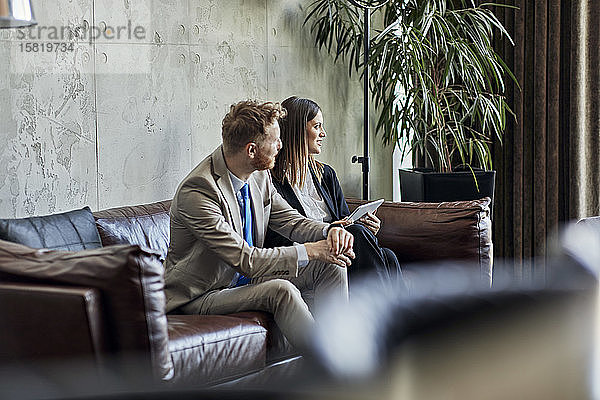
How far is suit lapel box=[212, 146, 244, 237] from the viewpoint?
9.05ft

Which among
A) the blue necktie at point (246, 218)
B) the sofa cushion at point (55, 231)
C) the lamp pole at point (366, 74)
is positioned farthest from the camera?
the lamp pole at point (366, 74)

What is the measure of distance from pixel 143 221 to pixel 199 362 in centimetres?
83

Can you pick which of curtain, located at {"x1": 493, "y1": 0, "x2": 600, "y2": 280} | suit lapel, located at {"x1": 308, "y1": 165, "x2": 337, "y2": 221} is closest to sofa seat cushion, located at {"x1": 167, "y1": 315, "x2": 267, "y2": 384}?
suit lapel, located at {"x1": 308, "y1": 165, "x2": 337, "y2": 221}

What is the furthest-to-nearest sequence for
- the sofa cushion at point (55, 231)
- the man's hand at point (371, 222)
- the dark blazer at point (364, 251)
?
the man's hand at point (371, 222) → the dark blazer at point (364, 251) → the sofa cushion at point (55, 231)

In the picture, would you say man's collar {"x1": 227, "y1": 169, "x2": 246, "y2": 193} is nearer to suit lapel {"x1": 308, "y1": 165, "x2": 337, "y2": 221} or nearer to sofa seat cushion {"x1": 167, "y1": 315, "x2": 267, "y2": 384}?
sofa seat cushion {"x1": 167, "y1": 315, "x2": 267, "y2": 384}

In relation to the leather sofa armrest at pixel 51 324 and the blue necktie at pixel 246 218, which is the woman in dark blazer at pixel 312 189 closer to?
the blue necktie at pixel 246 218

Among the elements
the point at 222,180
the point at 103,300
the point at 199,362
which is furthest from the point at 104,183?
the point at 103,300

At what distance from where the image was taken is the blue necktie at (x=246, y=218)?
9.53ft

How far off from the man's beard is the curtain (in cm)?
243

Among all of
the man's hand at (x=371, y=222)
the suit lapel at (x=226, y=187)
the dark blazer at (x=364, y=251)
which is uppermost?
the suit lapel at (x=226, y=187)

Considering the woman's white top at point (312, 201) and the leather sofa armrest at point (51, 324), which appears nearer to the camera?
the leather sofa armrest at point (51, 324)

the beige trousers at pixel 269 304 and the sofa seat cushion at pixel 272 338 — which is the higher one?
the beige trousers at pixel 269 304

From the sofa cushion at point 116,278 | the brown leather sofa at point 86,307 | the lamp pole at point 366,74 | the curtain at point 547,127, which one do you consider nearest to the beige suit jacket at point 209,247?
the brown leather sofa at point 86,307

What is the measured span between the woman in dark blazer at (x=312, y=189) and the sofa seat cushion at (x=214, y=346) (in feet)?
2.39
